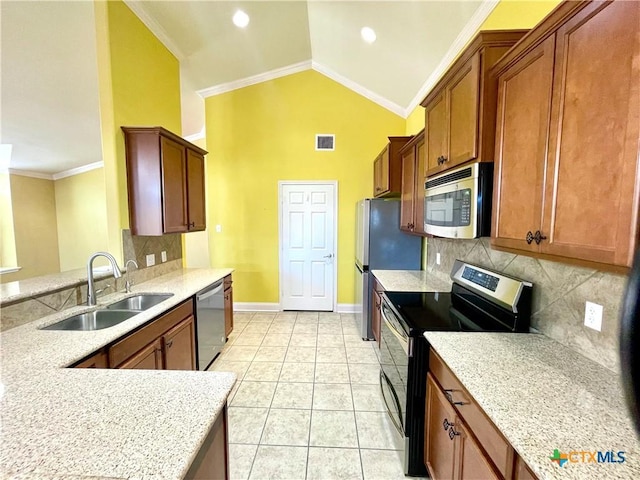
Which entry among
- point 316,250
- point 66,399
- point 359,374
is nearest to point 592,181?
point 66,399

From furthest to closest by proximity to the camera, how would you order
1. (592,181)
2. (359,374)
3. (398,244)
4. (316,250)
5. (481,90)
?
(316,250) < (398,244) < (359,374) < (481,90) < (592,181)

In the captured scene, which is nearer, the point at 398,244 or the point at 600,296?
the point at 600,296

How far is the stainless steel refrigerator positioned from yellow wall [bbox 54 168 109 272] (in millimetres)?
4392

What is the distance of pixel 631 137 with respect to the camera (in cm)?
76

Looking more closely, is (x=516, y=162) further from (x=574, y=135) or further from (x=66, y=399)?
(x=66, y=399)

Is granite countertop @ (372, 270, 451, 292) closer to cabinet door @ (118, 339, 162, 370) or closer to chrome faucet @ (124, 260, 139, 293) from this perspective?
cabinet door @ (118, 339, 162, 370)

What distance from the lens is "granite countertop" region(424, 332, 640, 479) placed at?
72cm

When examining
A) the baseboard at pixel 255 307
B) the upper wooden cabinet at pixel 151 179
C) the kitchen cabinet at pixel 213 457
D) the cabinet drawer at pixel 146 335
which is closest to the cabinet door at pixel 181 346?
the cabinet drawer at pixel 146 335

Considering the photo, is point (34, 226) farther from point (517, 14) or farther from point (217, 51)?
point (517, 14)

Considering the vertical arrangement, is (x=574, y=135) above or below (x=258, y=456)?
above

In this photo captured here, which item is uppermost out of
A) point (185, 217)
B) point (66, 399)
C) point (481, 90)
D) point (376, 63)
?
point (376, 63)

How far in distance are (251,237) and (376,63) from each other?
119 inches

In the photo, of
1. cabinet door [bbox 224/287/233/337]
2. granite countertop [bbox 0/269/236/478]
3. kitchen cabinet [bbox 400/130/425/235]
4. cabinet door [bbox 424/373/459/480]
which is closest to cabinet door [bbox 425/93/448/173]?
kitchen cabinet [bbox 400/130/425/235]

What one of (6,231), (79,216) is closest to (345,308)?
(79,216)
